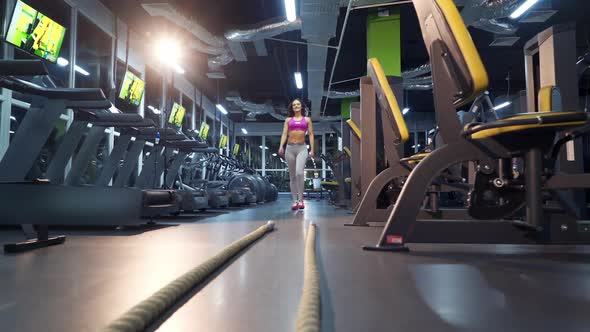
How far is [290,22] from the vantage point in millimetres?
6211

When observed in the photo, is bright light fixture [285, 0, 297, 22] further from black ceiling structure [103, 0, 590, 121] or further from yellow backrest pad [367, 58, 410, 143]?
yellow backrest pad [367, 58, 410, 143]

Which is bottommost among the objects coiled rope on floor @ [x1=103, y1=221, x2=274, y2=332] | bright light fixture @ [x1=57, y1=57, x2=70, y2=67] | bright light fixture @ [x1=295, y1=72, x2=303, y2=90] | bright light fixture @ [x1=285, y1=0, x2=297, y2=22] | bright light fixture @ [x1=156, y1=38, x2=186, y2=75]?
coiled rope on floor @ [x1=103, y1=221, x2=274, y2=332]

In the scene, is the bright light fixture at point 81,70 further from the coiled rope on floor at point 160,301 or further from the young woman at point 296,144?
the coiled rope on floor at point 160,301

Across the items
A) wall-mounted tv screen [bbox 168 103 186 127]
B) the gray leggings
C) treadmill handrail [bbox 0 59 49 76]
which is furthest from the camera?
wall-mounted tv screen [bbox 168 103 186 127]

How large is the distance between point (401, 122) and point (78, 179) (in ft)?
9.46

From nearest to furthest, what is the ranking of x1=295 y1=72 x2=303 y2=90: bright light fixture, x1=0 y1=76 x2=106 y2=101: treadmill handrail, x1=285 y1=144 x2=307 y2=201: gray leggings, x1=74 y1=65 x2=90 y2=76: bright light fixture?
x1=0 y1=76 x2=106 y2=101: treadmill handrail < x1=285 y1=144 x2=307 y2=201: gray leggings < x1=74 y1=65 x2=90 y2=76: bright light fixture < x1=295 y1=72 x2=303 y2=90: bright light fixture

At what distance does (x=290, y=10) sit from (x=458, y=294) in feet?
18.2

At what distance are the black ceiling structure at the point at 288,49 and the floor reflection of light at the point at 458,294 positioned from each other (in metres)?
5.10

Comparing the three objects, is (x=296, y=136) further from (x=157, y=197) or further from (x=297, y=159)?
(x=157, y=197)

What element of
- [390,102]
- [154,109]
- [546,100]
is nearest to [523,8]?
[546,100]

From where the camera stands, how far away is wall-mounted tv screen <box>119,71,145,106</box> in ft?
20.5

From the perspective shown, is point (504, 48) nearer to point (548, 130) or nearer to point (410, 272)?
point (548, 130)

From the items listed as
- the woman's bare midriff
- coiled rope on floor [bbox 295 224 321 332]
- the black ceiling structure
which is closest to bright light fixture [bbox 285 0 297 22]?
the black ceiling structure

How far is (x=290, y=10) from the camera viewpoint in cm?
579
